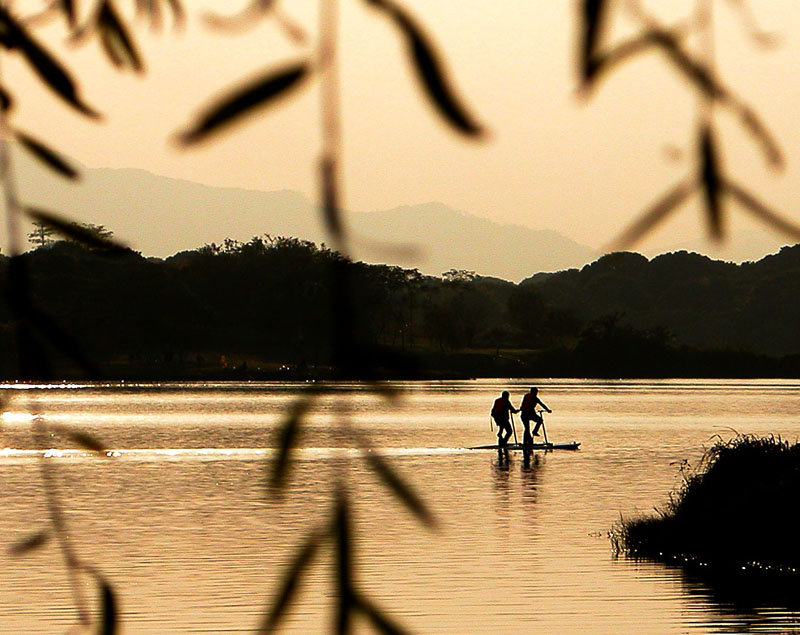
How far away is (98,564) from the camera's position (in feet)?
90.2

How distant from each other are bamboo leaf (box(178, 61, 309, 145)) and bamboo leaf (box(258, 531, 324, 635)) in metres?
0.64

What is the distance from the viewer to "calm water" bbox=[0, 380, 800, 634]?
21.8 meters

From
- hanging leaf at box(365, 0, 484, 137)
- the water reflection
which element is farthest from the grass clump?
hanging leaf at box(365, 0, 484, 137)

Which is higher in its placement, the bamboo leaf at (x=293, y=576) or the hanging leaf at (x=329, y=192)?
the hanging leaf at (x=329, y=192)

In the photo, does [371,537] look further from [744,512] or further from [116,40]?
[116,40]

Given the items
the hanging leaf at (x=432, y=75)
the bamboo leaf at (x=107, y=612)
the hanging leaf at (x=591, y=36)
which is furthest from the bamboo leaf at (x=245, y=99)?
the bamboo leaf at (x=107, y=612)

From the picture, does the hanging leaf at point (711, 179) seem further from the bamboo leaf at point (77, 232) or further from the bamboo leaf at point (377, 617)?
the bamboo leaf at point (77, 232)

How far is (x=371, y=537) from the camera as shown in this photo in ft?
104

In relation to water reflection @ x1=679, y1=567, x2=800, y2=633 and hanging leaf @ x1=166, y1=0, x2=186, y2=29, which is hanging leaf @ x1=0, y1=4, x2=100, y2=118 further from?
water reflection @ x1=679, y1=567, x2=800, y2=633

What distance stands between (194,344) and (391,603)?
174 metres

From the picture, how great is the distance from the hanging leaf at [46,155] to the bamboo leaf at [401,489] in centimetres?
98

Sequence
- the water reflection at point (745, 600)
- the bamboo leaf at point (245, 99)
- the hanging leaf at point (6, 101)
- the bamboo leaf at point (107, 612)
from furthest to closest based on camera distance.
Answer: the water reflection at point (745, 600) → the bamboo leaf at point (107, 612) → the hanging leaf at point (6, 101) → the bamboo leaf at point (245, 99)

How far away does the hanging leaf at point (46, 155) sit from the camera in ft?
9.91

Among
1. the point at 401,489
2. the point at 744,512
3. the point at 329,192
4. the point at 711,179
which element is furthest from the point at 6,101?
the point at 744,512
